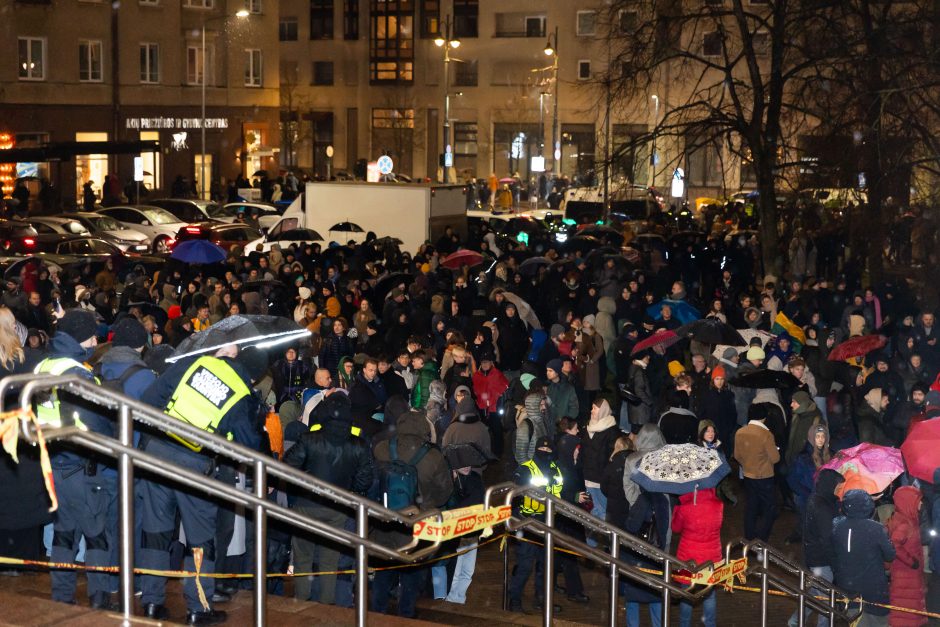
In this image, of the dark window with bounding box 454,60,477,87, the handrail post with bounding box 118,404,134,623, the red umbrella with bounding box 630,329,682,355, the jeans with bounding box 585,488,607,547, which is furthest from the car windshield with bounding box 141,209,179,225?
the dark window with bounding box 454,60,477,87

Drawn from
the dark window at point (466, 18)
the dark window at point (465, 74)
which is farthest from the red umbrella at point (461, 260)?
the dark window at point (466, 18)

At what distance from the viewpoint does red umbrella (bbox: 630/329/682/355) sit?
1541cm

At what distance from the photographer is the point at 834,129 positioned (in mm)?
23438

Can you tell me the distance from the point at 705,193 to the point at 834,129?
37.6 m

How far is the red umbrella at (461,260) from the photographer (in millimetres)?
23969

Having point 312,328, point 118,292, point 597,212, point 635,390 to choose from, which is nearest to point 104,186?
point 597,212

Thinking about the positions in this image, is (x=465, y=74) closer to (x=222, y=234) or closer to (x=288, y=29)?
(x=288, y=29)

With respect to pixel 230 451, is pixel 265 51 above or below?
above

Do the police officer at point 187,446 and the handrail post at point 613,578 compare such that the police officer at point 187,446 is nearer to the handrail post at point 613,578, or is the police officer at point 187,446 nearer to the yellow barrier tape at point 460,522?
the yellow barrier tape at point 460,522

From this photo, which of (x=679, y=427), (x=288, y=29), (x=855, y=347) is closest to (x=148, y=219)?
(x=855, y=347)

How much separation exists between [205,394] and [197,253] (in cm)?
1454

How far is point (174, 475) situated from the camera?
5.42 meters

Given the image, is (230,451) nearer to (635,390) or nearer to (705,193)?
(635,390)

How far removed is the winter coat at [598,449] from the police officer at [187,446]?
3.75 metres
